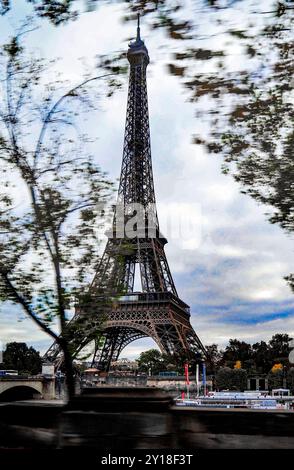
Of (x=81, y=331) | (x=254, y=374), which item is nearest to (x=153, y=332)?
(x=254, y=374)

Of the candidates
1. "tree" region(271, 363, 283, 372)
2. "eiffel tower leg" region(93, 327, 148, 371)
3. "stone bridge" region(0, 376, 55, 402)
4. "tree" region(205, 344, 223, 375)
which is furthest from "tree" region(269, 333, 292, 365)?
"stone bridge" region(0, 376, 55, 402)

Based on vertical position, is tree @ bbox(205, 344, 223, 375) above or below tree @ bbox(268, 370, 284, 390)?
above

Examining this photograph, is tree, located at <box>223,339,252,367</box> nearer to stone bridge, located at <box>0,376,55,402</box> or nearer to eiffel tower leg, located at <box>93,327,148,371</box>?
eiffel tower leg, located at <box>93,327,148,371</box>

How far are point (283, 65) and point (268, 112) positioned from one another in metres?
0.86

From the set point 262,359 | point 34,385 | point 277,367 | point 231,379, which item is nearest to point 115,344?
point 231,379

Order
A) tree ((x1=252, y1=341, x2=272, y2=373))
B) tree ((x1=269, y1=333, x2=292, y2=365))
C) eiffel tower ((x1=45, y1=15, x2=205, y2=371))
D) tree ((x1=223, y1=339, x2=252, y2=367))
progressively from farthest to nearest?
tree ((x1=223, y1=339, x2=252, y2=367)) < tree ((x1=252, y1=341, x2=272, y2=373)) < tree ((x1=269, y1=333, x2=292, y2=365)) < eiffel tower ((x1=45, y1=15, x2=205, y2=371))

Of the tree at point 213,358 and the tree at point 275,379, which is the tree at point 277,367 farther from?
the tree at point 213,358

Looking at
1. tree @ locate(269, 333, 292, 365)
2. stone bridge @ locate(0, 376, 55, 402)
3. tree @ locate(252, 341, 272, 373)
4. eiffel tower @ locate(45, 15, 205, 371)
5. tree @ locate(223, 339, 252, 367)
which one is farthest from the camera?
tree @ locate(223, 339, 252, 367)

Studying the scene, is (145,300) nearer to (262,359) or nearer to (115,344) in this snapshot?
(115,344)

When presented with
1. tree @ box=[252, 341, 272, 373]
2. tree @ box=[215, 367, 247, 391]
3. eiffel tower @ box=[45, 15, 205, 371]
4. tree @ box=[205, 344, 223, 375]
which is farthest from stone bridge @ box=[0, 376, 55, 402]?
tree @ box=[252, 341, 272, 373]

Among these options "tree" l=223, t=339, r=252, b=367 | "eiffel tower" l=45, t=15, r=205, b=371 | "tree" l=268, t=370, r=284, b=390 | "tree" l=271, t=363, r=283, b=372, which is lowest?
"tree" l=268, t=370, r=284, b=390

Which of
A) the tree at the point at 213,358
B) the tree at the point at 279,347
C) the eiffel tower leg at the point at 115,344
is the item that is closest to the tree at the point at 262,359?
the tree at the point at 279,347

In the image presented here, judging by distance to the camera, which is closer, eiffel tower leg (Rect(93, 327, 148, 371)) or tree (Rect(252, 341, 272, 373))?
eiffel tower leg (Rect(93, 327, 148, 371))
